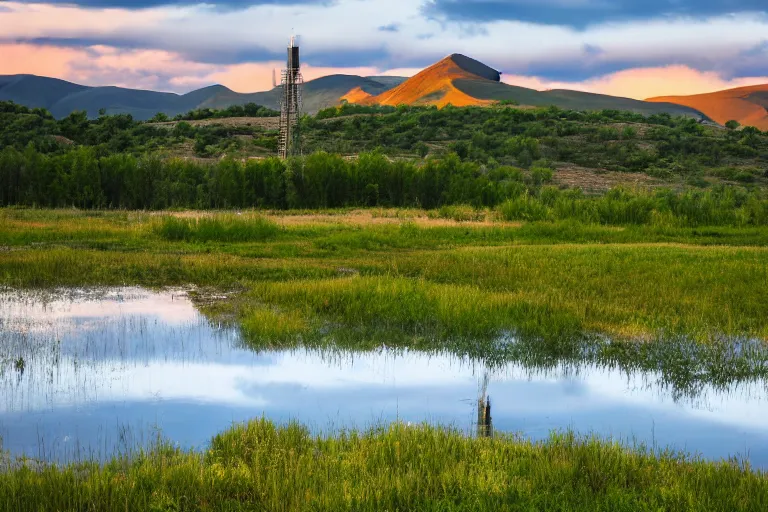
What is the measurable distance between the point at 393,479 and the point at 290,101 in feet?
185

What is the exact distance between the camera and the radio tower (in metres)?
60.6

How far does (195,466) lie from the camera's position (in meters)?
7.09

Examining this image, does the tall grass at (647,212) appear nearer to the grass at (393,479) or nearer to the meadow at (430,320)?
the meadow at (430,320)

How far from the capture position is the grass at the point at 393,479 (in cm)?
655

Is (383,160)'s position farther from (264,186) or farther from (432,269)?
(432,269)

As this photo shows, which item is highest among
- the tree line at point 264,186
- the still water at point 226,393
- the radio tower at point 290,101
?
the radio tower at point 290,101

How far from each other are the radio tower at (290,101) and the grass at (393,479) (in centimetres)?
5389

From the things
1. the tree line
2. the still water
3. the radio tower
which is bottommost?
the still water

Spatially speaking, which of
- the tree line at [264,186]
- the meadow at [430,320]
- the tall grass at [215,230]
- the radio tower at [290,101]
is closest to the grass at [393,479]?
the meadow at [430,320]

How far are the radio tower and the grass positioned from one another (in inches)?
2122

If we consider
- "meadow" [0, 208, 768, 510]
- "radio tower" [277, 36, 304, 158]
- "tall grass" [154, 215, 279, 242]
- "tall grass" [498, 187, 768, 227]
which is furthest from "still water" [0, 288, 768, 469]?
"radio tower" [277, 36, 304, 158]

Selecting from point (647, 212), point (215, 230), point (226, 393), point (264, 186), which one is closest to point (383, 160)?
point (264, 186)

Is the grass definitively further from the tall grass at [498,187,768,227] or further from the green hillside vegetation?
the green hillside vegetation

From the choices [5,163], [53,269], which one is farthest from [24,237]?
[5,163]
